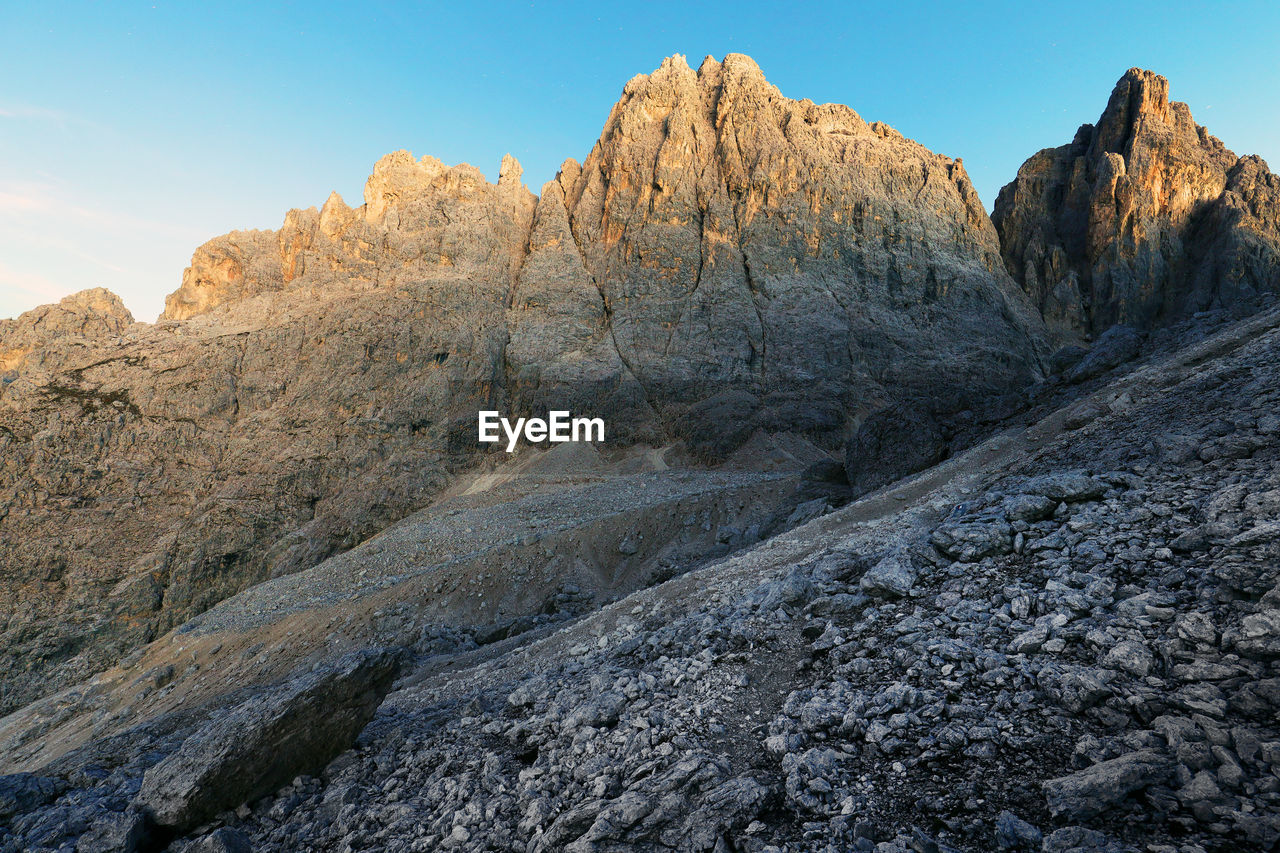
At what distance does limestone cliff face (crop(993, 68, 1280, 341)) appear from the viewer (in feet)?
182

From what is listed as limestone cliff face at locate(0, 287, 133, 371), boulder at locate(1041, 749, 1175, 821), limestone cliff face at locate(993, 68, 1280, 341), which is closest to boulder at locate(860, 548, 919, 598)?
boulder at locate(1041, 749, 1175, 821)

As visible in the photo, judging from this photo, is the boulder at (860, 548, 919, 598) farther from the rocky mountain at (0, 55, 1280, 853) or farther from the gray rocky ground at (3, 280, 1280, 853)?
the rocky mountain at (0, 55, 1280, 853)

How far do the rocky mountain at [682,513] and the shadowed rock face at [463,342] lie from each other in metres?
0.30

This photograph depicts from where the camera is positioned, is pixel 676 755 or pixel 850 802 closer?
pixel 850 802

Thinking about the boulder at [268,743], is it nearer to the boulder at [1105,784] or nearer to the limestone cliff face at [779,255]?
the boulder at [1105,784]

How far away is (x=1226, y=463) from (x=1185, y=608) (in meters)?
3.54

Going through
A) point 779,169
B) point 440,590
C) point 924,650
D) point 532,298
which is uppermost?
point 779,169

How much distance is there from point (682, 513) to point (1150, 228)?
6566cm

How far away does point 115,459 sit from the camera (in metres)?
38.3

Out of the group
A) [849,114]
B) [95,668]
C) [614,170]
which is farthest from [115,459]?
[849,114]

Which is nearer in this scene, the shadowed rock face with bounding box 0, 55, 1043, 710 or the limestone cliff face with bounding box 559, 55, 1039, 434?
the shadowed rock face with bounding box 0, 55, 1043, 710

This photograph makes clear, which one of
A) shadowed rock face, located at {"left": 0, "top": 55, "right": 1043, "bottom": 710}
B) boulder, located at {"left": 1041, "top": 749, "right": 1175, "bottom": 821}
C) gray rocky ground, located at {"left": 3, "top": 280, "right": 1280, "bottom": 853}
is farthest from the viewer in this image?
shadowed rock face, located at {"left": 0, "top": 55, "right": 1043, "bottom": 710}

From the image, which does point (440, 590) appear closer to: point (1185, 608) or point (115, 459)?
point (1185, 608)

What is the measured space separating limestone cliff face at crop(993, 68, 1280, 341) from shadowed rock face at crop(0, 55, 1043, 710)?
8.57 m
